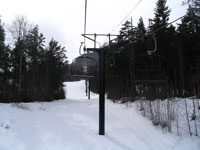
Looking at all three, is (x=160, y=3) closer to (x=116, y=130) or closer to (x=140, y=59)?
(x=140, y=59)

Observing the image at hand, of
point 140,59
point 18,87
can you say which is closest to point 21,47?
point 18,87

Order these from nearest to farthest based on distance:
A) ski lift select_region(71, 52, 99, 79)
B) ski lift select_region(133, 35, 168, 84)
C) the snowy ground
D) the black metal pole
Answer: the snowy ground, ski lift select_region(133, 35, 168, 84), the black metal pole, ski lift select_region(71, 52, 99, 79)

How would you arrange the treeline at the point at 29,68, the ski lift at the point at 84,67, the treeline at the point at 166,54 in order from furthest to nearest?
the treeline at the point at 29,68, the treeline at the point at 166,54, the ski lift at the point at 84,67

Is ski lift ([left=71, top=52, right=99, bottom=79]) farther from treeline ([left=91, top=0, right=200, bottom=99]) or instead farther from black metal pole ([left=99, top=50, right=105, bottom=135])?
treeline ([left=91, top=0, right=200, bottom=99])

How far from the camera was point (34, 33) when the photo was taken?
1656 cm

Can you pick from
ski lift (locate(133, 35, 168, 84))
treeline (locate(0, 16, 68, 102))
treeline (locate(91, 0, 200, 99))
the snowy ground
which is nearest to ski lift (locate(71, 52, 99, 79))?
ski lift (locate(133, 35, 168, 84))

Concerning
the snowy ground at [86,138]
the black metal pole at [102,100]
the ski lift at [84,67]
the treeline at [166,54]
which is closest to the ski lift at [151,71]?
the treeline at [166,54]

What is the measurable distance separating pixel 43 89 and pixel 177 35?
1067cm

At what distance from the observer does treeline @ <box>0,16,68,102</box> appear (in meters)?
11.5

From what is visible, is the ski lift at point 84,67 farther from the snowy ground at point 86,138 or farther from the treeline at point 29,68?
the treeline at point 29,68

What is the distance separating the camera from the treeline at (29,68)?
453 inches

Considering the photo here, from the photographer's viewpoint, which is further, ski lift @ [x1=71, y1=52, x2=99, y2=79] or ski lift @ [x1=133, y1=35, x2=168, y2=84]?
ski lift @ [x1=71, y1=52, x2=99, y2=79]

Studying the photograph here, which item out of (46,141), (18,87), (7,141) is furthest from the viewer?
(18,87)

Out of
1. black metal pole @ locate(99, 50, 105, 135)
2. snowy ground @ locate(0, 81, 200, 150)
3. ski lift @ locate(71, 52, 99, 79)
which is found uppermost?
ski lift @ locate(71, 52, 99, 79)
